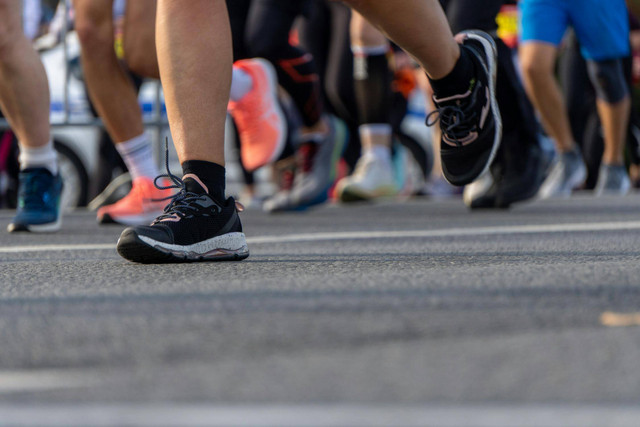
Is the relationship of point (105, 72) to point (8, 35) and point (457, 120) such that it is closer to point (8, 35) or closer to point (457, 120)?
point (8, 35)

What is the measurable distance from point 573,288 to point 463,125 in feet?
3.98

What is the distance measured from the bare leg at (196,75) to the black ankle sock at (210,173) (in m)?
0.01

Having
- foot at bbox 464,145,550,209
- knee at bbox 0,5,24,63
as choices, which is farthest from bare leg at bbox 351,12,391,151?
knee at bbox 0,5,24,63

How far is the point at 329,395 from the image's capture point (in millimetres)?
1193

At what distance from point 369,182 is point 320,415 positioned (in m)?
4.29

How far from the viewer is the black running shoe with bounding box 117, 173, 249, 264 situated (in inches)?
96.6

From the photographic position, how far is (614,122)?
6156 mm

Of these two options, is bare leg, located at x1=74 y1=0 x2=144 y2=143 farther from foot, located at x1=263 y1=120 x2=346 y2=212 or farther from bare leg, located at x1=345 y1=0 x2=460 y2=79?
bare leg, located at x1=345 y1=0 x2=460 y2=79

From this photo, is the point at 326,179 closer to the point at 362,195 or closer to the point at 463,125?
the point at 362,195

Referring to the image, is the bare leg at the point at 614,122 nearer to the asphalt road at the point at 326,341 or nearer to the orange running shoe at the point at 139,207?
the orange running shoe at the point at 139,207

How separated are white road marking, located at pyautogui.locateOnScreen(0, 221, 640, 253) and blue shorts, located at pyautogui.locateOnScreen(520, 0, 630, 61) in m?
1.99

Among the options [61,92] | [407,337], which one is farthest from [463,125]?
[61,92]

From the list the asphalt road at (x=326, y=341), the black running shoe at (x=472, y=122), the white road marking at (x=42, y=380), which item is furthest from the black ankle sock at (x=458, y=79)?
the white road marking at (x=42, y=380)

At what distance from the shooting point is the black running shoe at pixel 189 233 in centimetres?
245
